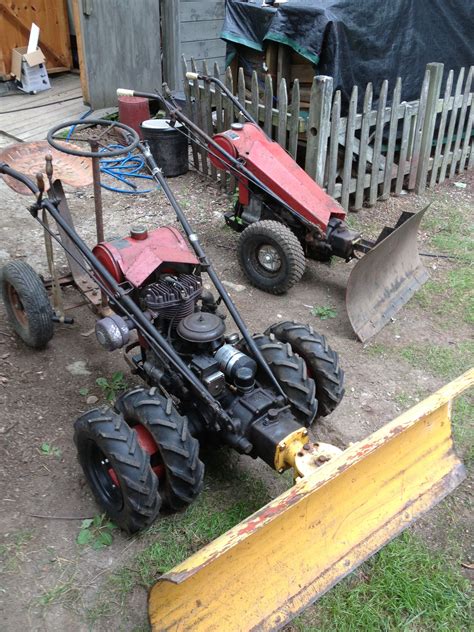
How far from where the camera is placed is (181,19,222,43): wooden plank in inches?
347

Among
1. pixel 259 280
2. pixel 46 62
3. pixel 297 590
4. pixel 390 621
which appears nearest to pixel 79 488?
pixel 297 590

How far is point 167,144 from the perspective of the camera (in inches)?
274

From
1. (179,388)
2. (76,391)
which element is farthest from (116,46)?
(179,388)

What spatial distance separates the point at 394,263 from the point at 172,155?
345 cm

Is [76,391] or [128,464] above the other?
[128,464]

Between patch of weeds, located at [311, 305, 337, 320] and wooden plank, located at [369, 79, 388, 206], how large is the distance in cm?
224

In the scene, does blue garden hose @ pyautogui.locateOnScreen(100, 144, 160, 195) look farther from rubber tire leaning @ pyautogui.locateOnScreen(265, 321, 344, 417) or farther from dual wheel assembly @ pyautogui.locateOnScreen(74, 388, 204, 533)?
dual wheel assembly @ pyautogui.locateOnScreen(74, 388, 204, 533)

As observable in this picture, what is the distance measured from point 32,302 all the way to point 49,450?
978mm

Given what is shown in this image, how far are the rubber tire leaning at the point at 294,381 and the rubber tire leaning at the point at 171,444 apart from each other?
0.56 meters

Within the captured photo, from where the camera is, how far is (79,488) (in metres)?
3.12

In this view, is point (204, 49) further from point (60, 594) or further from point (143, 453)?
point (60, 594)

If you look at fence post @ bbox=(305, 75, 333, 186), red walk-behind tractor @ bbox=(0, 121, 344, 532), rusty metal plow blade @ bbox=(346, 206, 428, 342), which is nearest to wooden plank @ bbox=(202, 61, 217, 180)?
fence post @ bbox=(305, 75, 333, 186)

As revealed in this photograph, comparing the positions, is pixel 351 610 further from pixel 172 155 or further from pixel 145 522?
pixel 172 155

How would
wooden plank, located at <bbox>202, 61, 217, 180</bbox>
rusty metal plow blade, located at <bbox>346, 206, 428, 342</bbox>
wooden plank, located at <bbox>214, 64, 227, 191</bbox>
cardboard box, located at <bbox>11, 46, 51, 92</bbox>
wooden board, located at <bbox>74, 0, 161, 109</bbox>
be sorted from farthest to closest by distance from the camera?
cardboard box, located at <bbox>11, 46, 51, 92</bbox>
wooden board, located at <bbox>74, 0, 161, 109</bbox>
wooden plank, located at <bbox>202, 61, 217, 180</bbox>
wooden plank, located at <bbox>214, 64, 227, 191</bbox>
rusty metal plow blade, located at <bbox>346, 206, 428, 342</bbox>
